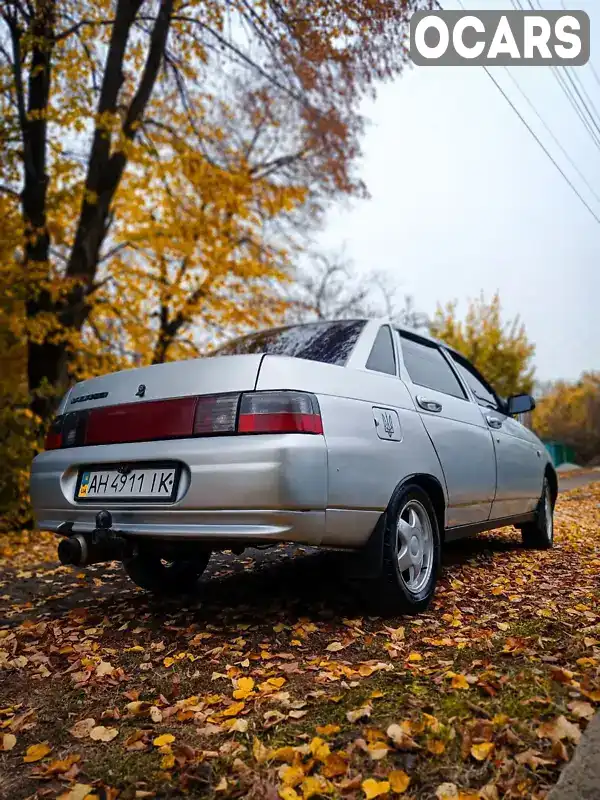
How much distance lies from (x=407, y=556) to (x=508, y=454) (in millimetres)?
1884

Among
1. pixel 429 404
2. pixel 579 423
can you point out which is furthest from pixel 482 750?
pixel 579 423

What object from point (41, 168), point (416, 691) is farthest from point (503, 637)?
point (41, 168)

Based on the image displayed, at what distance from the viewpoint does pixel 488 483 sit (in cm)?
469

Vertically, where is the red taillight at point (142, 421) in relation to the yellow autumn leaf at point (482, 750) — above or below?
above

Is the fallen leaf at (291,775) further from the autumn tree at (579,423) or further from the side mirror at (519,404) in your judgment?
the autumn tree at (579,423)

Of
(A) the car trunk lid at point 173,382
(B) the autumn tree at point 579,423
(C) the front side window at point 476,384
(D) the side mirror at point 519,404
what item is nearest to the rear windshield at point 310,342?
(A) the car trunk lid at point 173,382

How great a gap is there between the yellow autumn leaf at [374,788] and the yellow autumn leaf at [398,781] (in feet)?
0.05

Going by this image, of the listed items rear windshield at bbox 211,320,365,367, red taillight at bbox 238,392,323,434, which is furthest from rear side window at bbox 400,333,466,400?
red taillight at bbox 238,392,323,434

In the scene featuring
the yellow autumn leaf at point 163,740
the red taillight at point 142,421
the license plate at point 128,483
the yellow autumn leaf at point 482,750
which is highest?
the red taillight at point 142,421

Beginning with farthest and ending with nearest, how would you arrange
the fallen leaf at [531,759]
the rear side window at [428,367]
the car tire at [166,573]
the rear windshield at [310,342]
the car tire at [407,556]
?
the car tire at [166,573]
the rear side window at [428,367]
the rear windshield at [310,342]
the car tire at [407,556]
the fallen leaf at [531,759]

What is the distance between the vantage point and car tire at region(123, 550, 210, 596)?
4363 millimetres

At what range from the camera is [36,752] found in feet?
7.91

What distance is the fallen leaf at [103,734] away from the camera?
2.48 m

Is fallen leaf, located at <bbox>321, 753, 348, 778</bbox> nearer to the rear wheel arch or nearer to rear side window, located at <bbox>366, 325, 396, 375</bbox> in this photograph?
the rear wheel arch
